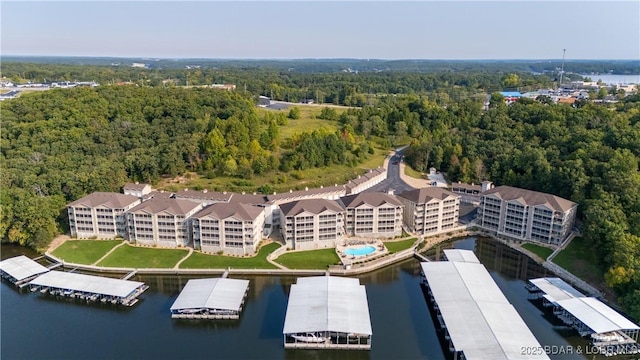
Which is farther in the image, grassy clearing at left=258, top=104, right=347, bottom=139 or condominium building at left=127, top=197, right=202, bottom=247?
grassy clearing at left=258, top=104, right=347, bottom=139

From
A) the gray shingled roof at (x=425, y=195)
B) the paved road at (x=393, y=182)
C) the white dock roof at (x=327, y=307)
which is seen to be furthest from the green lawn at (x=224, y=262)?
the paved road at (x=393, y=182)

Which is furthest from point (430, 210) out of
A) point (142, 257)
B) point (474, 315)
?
point (142, 257)

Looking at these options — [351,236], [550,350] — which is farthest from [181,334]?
[550,350]

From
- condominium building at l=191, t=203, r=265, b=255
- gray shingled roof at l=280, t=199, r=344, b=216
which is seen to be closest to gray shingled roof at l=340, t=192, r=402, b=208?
gray shingled roof at l=280, t=199, r=344, b=216

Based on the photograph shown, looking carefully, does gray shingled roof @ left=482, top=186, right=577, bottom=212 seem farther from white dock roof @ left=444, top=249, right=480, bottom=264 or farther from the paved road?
the paved road

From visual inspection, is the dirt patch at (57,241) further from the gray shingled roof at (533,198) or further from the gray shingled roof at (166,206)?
the gray shingled roof at (533,198)

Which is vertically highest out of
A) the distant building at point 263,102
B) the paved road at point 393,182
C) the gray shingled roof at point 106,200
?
the distant building at point 263,102

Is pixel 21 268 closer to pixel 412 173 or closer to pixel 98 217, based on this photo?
pixel 98 217
